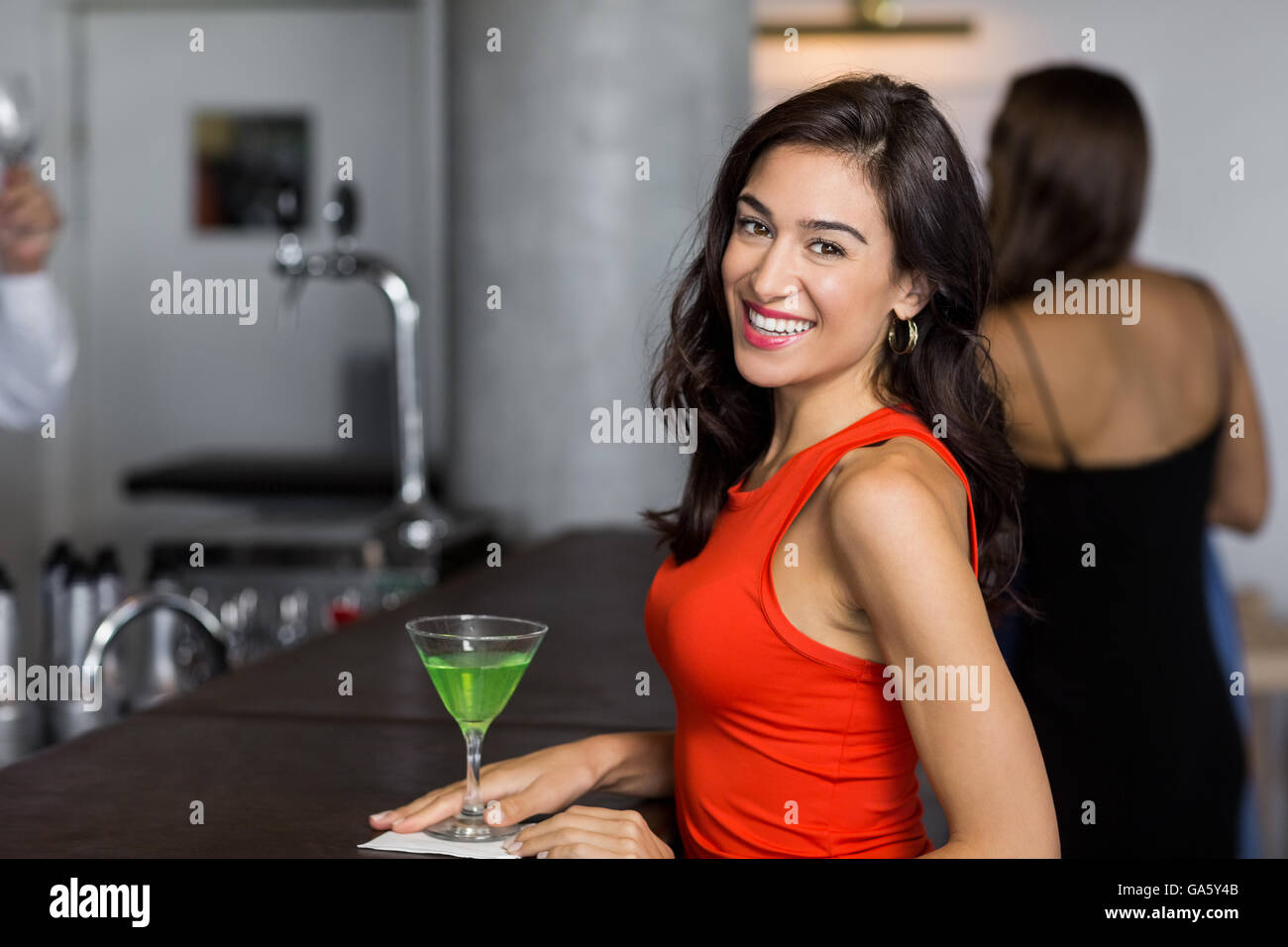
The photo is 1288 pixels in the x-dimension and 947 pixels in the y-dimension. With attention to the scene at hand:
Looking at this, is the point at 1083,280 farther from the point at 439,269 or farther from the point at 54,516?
the point at 54,516

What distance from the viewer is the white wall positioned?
13.5 feet

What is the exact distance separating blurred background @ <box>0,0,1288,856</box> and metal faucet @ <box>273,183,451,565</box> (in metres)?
0.02

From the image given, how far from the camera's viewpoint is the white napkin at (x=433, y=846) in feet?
3.79

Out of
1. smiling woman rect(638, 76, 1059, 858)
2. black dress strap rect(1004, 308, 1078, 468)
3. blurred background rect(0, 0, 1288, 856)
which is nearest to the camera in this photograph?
smiling woman rect(638, 76, 1059, 858)

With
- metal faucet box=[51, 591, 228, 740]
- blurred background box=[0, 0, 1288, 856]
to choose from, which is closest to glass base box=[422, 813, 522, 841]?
metal faucet box=[51, 591, 228, 740]

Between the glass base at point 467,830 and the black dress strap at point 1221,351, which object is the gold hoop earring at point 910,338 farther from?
the black dress strap at point 1221,351

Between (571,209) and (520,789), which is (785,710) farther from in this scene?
(571,209)

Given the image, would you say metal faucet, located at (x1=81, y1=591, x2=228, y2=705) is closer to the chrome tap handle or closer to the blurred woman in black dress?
the chrome tap handle

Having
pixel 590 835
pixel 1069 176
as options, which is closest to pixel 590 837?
pixel 590 835

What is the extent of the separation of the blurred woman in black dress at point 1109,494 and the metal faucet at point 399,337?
4.54 feet

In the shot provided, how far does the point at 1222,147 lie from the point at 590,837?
365 cm

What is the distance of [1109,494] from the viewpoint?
2.00m

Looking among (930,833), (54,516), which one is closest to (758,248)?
(930,833)
